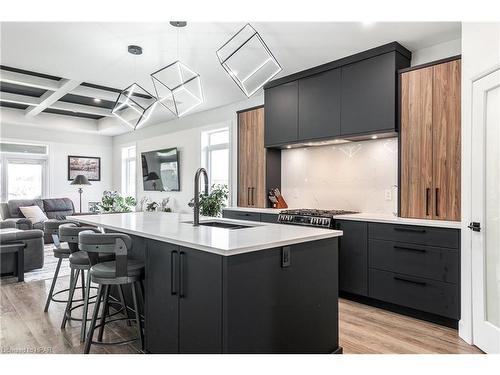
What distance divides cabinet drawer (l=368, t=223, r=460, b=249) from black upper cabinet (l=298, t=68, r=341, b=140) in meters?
1.20

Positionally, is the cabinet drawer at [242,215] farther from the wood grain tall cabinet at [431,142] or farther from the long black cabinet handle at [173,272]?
the long black cabinet handle at [173,272]

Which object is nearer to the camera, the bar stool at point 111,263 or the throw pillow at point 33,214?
the bar stool at point 111,263

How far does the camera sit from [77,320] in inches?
118

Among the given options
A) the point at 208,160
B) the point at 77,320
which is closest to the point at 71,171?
the point at 208,160

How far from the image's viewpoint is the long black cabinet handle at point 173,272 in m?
2.05

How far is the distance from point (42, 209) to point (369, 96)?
284 inches

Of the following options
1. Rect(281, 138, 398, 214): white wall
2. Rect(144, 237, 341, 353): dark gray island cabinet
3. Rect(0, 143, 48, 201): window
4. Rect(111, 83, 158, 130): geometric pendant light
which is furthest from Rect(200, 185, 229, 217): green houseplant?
Rect(0, 143, 48, 201): window

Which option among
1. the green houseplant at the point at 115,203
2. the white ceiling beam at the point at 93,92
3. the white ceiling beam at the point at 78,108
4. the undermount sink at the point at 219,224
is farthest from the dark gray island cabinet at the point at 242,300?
the green houseplant at the point at 115,203

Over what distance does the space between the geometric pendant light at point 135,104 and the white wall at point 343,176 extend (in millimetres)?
2136

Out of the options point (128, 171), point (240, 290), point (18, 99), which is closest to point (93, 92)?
point (18, 99)

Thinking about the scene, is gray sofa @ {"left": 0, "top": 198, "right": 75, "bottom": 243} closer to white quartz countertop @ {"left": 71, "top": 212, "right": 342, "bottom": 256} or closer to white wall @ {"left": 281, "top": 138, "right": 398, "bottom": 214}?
white wall @ {"left": 281, "top": 138, "right": 398, "bottom": 214}

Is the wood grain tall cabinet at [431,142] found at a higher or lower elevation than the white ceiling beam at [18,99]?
lower

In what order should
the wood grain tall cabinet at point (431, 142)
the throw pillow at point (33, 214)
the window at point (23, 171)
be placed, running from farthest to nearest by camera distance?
the window at point (23, 171) → the throw pillow at point (33, 214) → the wood grain tall cabinet at point (431, 142)

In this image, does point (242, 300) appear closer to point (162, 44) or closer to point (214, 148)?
point (162, 44)
